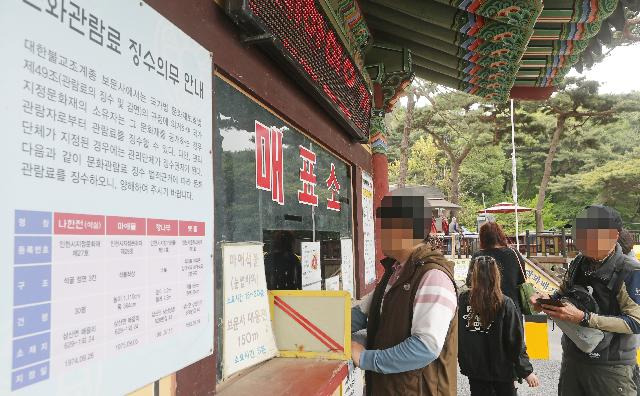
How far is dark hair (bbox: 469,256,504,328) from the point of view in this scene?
3498 millimetres

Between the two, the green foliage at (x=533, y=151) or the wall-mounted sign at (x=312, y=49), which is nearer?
the wall-mounted sign at (x=312, y=49)

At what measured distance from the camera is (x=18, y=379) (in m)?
0.94

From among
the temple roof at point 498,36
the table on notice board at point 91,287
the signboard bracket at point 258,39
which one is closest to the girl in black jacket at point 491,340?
the temple roof at point 498,36

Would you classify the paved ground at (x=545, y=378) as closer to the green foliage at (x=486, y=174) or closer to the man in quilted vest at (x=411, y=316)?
the man in quilted vest at (x=411, y=316)

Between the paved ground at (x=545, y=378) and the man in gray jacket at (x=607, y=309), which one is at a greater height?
the man in gray jacket at (x=607, y=309)

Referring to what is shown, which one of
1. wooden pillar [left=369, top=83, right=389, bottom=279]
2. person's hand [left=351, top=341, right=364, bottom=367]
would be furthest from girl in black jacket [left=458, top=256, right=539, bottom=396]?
wooden pillar [left=369, top=83, right=389, bottom=279]

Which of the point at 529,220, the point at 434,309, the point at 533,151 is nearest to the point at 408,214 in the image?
the point at 434,309

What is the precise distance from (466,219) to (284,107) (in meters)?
29.0

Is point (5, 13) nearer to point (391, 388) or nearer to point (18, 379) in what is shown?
point (18, 379)

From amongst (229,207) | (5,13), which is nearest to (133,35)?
(5,13)

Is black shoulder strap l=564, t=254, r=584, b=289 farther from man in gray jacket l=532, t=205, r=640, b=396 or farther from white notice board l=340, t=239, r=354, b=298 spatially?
white notice board l=340, t=239, r=354, b=298

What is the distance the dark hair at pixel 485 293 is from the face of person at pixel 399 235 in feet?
5.45

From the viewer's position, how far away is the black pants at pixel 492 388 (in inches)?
138

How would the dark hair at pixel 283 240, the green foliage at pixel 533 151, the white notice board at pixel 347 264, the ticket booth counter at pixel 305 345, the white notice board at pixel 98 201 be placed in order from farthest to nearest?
1. the green foliage at pixel 533 151
2. the white notice board at pixel 347 264
3. the dark hair at pixel 283 240
4. the ticket booth counter at pixel 305 345
5. the white notice board at pixel 98 201
